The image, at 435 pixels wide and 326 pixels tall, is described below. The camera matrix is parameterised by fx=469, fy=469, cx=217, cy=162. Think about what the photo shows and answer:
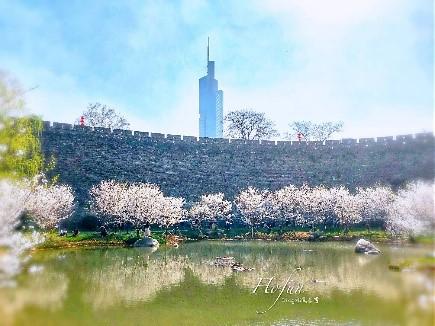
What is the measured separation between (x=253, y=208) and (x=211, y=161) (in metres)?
6.16

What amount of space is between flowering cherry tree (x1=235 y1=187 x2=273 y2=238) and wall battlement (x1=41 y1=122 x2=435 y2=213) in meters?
2.23

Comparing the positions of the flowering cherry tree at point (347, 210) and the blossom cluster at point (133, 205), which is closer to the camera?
the blossom cluster at point (133, 205)

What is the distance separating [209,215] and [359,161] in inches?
482

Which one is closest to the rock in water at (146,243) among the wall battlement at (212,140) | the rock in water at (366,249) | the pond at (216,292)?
the pond at (216,292)

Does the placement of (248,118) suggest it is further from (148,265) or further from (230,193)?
(148,265)

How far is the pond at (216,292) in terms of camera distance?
859 cm

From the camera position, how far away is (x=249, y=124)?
47.5 metres

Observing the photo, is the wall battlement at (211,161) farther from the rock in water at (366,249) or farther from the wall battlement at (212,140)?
the rock in water at (366,249)

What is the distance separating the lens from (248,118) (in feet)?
155

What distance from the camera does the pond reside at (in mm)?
8586

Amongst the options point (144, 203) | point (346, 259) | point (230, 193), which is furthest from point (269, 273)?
point (230, 193)

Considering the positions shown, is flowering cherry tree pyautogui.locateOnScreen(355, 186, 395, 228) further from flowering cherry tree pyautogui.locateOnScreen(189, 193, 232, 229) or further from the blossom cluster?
the blossom cluster

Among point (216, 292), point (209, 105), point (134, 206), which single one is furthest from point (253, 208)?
point (209, 105)

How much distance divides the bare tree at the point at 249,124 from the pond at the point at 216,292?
29.9 meters
